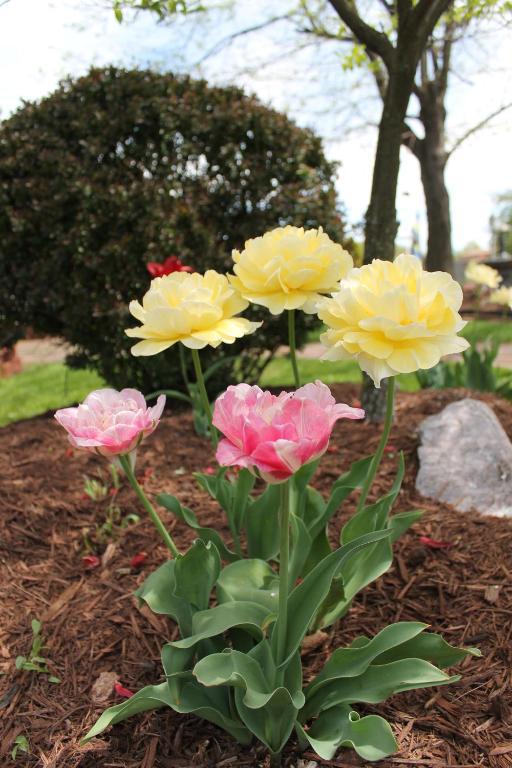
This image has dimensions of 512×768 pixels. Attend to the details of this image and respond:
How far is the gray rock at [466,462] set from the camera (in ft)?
9.09

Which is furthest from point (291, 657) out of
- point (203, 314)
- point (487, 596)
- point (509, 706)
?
point (487, 596)

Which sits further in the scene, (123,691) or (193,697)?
(123,691)

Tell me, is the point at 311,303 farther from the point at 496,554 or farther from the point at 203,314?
the point at 496,554

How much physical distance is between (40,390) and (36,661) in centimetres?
529

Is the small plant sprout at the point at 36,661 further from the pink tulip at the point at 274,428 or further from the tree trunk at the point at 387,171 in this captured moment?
the tree trunk at the point at 387,171

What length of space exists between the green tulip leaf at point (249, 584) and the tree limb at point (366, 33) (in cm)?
263

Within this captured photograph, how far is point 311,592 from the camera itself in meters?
1.42

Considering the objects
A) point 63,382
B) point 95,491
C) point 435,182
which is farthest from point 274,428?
point 435,182

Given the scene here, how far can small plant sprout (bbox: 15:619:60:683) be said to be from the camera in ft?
6.29

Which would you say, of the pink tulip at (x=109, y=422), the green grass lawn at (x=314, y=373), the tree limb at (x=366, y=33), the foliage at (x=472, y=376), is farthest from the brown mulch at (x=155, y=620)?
the green grass lawn at (x=314, y=373)

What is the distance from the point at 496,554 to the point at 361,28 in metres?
2.53

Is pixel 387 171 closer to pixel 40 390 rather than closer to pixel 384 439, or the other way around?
pixel 384 439

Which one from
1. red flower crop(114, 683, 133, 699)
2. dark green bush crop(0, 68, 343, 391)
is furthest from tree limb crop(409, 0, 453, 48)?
red flower crop(114, 683, 133, 699)

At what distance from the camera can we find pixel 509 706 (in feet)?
5.43
